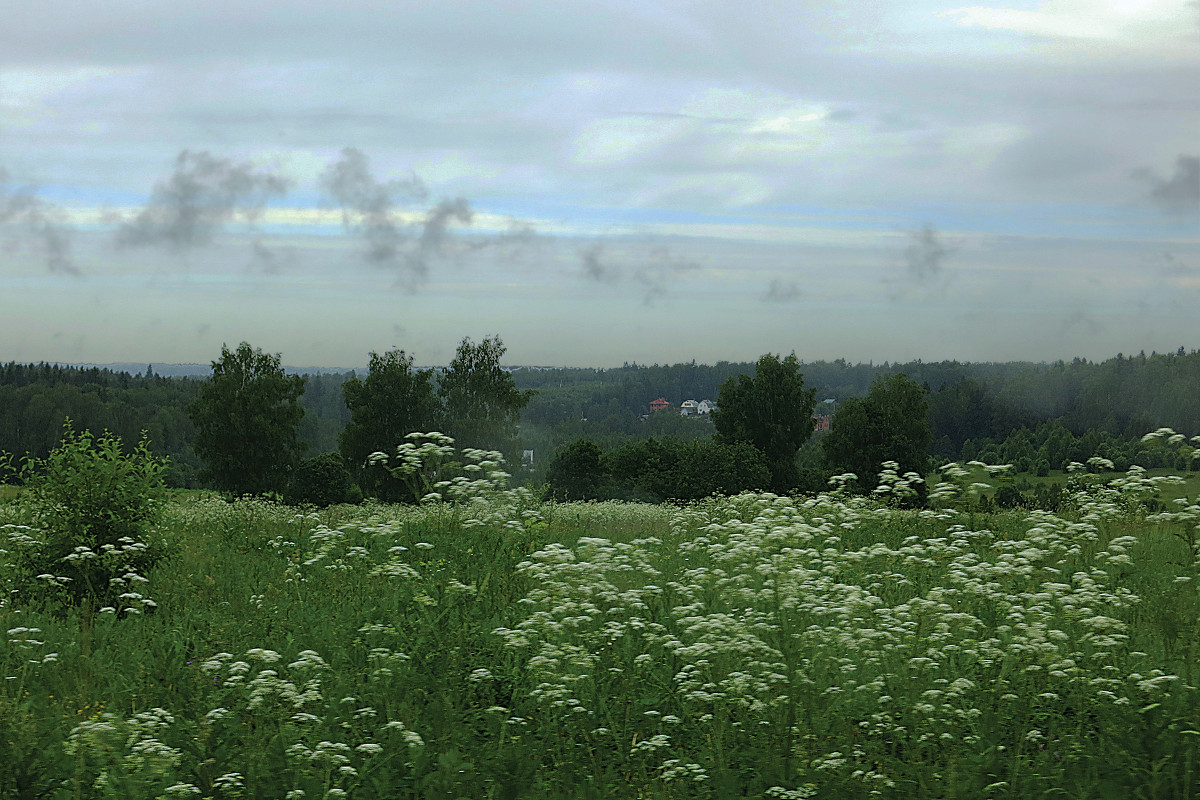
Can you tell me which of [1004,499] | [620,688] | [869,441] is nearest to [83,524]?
[620,688]

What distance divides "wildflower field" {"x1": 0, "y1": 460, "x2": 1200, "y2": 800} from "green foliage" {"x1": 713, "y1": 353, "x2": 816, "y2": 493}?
33987 millimetres

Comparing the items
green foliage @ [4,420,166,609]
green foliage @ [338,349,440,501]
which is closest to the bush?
green foliage @ [4,420,166,609]

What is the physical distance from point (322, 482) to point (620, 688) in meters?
35.7

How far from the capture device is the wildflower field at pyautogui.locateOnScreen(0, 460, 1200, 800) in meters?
4.36

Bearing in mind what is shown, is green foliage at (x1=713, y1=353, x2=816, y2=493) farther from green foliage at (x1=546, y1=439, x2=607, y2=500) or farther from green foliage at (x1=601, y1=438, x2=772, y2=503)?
green foliage at (x1=546, y1=439, x2=607, y2=500)

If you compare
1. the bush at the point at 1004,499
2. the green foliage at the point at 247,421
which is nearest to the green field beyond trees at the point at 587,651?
the bush at the point at 1004,499

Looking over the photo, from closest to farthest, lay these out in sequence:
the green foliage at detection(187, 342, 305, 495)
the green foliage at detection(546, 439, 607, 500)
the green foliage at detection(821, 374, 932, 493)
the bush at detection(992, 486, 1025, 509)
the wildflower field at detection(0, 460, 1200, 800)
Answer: the wildflower field at detection(0, 460, 1200, 800) → the bush at detection(992, 486, 1025, 509) → the green foliage at detection(187, 342, 305, 495) → the green foliage at detection(546, 439, 607, 500) → the green foliage at detection(821, 374, 932, 493)

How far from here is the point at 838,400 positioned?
2753 inches

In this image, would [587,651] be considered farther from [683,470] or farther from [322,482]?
[322,482]

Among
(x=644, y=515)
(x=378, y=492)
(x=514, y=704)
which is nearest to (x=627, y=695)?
(x=514, y=704)

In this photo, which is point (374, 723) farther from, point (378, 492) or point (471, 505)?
point (378, 492)

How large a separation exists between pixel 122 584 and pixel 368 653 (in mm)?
4088

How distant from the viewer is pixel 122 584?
28.0ft

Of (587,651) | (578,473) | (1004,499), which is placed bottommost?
(578,473)
